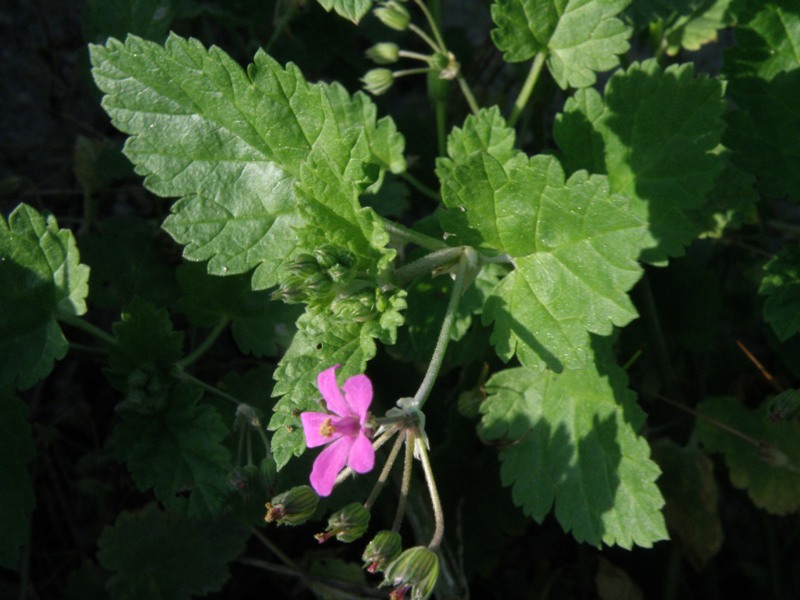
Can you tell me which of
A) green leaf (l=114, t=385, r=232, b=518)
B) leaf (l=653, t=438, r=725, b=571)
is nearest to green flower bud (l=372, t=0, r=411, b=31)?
green leaf (l=114, t=385, r=232, b=518)

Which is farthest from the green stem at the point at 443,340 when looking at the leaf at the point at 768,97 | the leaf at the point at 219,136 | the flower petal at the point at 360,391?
the leaf at the point at 768,97

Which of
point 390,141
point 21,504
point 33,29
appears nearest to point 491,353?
point 390,141

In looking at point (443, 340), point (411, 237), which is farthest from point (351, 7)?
point (443, 340)

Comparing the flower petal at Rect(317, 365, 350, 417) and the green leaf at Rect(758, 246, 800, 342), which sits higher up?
the green leaf at Rect(758, 246, 800, 342)

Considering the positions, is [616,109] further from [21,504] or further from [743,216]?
[21,504]

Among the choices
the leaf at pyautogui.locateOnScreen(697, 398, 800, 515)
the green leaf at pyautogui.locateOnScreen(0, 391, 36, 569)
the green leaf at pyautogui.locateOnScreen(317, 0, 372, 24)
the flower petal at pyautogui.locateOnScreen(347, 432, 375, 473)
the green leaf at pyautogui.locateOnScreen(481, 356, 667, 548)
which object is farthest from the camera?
the leaf at pyautogui.locateOnScreen(697, 398, 800, 515)

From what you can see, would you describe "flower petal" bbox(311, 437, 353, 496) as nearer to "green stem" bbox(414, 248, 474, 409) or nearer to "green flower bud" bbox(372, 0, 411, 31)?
"green stem" bbox(414, 248, 474, 409)

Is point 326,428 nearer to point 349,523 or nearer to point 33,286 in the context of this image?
point 349,523
